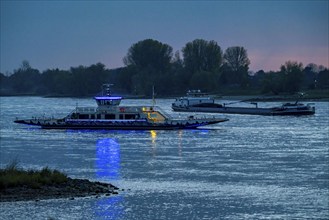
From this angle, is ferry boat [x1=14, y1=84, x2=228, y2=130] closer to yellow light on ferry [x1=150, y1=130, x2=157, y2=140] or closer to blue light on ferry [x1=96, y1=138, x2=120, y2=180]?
yellow light on ferry [x1=150, y1=130, x2=157, y2=140]

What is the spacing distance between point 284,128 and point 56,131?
24.3 meters

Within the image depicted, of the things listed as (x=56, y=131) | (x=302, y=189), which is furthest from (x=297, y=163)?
(x=56, y=131)

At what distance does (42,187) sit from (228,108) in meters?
103

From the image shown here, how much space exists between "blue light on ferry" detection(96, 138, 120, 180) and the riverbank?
20.2ft

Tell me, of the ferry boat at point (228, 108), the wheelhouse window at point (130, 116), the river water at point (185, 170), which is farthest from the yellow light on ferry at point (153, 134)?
the ferry boat at point (228, 108)

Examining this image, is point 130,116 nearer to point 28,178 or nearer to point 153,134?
point 153,134

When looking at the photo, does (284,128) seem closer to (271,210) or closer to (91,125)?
(91,125)

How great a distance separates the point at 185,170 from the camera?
4916 cm

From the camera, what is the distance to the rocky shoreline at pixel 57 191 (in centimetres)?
3547

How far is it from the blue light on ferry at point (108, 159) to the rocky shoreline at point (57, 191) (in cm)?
587

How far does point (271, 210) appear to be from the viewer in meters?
35.2

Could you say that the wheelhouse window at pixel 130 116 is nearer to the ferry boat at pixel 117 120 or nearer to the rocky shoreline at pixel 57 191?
the ferry boat at pixel 117 120

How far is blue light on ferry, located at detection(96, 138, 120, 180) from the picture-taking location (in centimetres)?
4670

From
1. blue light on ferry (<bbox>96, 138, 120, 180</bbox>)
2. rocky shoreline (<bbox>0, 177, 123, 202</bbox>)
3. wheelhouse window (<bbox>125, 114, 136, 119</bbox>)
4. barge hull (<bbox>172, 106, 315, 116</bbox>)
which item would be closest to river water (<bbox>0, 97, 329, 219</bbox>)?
blue light on ferry (<bbox>96, 138, 120, 180</bbox>)
